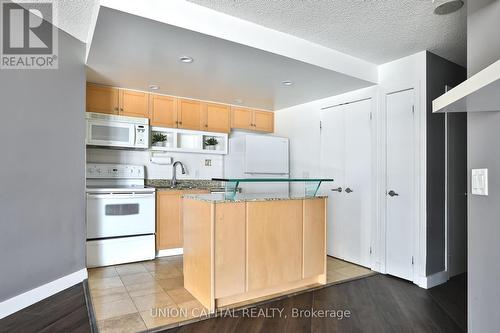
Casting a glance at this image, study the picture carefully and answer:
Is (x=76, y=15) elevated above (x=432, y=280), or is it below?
above

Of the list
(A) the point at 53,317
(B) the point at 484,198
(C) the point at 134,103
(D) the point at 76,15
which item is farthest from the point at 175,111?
(B) the point at 484,198

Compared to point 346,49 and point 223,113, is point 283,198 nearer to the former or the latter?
point 346,49

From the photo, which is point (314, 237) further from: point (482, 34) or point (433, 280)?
point (482, 34)

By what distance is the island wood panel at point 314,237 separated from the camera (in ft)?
9.87

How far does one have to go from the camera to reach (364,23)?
2686mm

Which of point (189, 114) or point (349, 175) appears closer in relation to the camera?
point (349, 175)

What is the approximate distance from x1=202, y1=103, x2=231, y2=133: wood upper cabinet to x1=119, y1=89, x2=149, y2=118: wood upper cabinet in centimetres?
89

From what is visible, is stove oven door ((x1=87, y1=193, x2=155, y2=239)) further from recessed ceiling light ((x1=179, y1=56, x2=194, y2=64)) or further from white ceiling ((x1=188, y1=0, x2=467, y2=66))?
white ceiling ((x1=188, y1=0, x2=467, y2=66))

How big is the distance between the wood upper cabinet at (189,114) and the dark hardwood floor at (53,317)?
2.62 m

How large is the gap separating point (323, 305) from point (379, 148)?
6.23 ft

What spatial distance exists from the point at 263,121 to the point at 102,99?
8.44 ft

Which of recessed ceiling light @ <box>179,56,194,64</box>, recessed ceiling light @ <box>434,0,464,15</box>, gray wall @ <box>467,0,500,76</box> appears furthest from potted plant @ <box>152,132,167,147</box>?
gray wall @ <box>467,0,500,76</box>

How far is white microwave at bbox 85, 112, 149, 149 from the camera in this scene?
3.83 meters

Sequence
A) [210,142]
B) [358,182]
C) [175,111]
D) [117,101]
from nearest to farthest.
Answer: [358,182] → [117,101] → [175,111] → [210,142]
